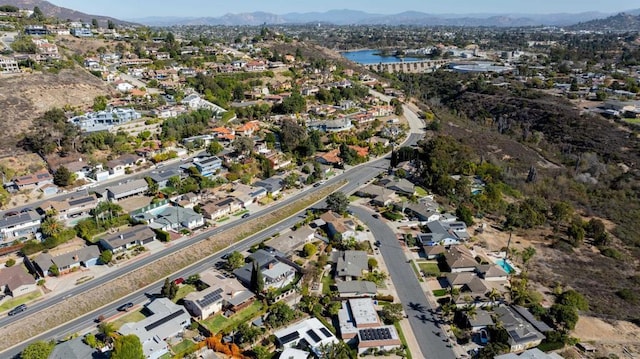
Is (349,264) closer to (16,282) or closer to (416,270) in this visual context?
(416,270)

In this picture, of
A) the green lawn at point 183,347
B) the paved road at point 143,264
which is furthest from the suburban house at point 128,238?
the green lawn at point 183,347

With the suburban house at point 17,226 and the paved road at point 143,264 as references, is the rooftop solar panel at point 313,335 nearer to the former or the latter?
the paved road at point 143,264

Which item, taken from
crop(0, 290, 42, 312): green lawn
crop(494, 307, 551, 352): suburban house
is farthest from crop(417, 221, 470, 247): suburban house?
crop(0, 290, 42, 312): green lawn

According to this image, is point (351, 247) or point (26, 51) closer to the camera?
point (351, 247)

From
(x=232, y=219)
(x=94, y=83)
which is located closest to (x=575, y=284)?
(x=232, y=219)

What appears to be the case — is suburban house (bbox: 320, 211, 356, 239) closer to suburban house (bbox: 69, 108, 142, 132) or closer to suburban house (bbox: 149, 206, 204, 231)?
suburban house (bbox: 149, 206, 204, 231)

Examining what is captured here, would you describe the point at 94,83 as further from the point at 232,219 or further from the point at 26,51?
the point at 232,219
